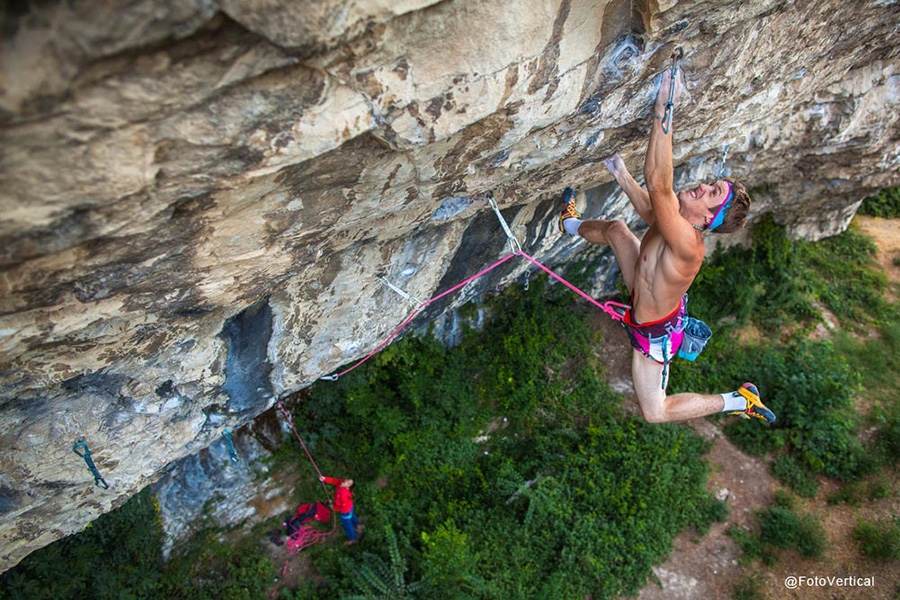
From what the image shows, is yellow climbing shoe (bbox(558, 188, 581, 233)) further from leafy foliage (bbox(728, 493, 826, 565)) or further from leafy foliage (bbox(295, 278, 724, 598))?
leafy foliage (bbox(728, 493, 826, 565))

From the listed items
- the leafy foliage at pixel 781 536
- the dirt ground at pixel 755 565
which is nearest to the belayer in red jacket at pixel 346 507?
the dirt ground at pixel 755 565

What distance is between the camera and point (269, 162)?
76.4 inches

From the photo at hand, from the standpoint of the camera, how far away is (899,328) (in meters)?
8.23

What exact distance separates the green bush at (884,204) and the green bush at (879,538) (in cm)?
696

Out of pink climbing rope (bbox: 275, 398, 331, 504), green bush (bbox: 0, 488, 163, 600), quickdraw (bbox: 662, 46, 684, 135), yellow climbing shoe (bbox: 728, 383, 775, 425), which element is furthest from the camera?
pink climbing rope (bbox: 275, 398, 331, 504)

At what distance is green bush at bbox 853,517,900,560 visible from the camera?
18.8 feet

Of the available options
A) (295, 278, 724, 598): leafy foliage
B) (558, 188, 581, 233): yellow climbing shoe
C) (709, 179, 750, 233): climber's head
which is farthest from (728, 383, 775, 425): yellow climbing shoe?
(295, 278, 724, 598): leafy foliage

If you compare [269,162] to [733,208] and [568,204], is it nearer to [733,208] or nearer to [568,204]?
[733,208]

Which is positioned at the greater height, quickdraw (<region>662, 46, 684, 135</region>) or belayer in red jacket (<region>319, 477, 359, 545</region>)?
quickdraw (<region>662, 46, 684, 135</region>)

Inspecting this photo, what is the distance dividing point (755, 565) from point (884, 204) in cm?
835

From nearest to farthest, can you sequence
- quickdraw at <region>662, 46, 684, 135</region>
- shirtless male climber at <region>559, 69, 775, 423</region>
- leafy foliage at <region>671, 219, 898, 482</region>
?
quickdraw at <region>662, 46, 684, 135</region>
shirtless male climber at <region>559, 69, 775, 423</region>
leafy foliage at <region>671, 219, 898, 482</region>

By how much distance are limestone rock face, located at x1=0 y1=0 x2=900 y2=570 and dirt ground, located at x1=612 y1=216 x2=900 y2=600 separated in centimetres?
382

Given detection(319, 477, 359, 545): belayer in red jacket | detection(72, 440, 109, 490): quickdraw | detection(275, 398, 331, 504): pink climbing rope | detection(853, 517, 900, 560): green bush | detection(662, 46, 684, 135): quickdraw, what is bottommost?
detection(853, 517, 900, 560): green bush

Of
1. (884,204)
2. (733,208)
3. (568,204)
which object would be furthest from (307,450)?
(884,204)
